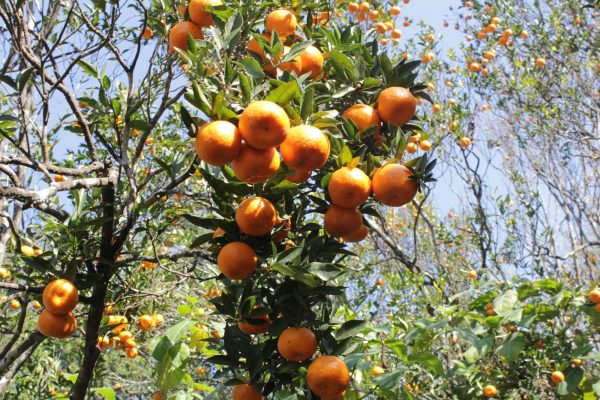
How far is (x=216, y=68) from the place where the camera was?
6.57ft

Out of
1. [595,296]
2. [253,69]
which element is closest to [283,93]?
[253,69]

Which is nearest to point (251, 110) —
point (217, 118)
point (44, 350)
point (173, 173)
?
point (217, 118)

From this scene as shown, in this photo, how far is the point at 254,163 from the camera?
5.43 ft

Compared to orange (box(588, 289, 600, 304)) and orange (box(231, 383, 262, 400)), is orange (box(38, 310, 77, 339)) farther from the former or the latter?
orange (box(588, 289, 600, 304))

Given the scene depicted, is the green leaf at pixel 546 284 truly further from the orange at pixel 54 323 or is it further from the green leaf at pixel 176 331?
the orange at pixel 54 323

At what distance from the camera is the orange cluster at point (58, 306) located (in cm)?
216

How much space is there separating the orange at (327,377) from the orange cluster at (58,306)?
3.34 ft

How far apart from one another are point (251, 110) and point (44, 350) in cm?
477

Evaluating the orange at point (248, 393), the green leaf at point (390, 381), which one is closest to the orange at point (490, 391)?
the green leaf at point (390, 381)

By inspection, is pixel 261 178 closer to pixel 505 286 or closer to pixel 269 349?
pixel 269 349

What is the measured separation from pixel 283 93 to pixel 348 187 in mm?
360

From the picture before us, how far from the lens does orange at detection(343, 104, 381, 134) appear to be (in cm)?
204

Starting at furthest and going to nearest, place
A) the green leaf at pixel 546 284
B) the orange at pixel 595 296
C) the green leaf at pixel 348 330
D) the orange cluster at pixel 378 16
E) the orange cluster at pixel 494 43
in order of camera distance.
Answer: the orange cluster at pixel 494 43, the orange cluster at pixel 378 16, the orange at pixel 595 296, the green leaf at pixel 546 284, the green leaf at pixel 348 330

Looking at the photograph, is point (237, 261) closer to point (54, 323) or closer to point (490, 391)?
point (54, 323)
